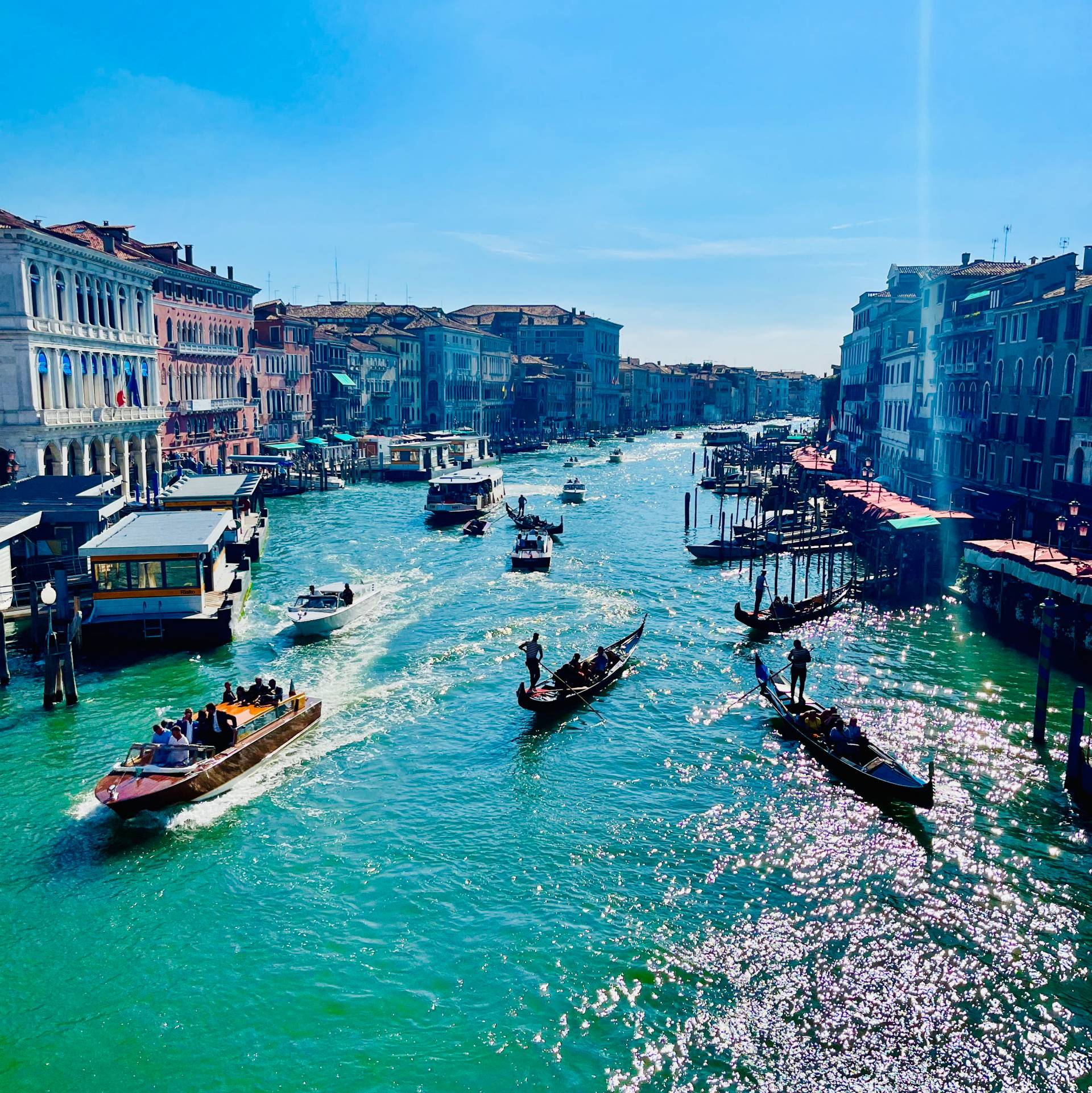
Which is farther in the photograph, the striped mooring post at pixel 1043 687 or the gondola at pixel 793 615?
the gondola at pixel 793 615

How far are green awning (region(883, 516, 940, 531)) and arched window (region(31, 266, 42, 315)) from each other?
1546 inches

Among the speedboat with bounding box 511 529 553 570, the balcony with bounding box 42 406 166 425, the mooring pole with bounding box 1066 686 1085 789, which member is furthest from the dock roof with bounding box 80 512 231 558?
the mooring pole with bounding box 1066 686 1085 789

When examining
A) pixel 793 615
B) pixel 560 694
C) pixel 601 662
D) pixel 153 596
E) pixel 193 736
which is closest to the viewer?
pixel 193 736

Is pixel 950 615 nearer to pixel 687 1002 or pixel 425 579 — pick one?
pixel 425 579

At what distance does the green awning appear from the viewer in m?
39.7

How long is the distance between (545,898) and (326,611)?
18079 mm

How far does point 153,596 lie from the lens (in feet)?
98.3

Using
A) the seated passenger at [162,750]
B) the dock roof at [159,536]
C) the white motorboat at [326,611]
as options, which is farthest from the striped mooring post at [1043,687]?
the dock roof at [159,536]

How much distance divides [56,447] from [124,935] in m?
37.6

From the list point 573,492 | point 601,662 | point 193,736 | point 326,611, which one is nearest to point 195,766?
point 193,736

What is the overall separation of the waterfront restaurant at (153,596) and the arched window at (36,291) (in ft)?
65.8

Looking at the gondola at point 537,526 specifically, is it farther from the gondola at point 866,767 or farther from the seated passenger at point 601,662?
the gondola at point 866,767

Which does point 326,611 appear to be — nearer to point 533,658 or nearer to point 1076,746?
point 533,658

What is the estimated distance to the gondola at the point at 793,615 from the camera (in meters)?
33.4
